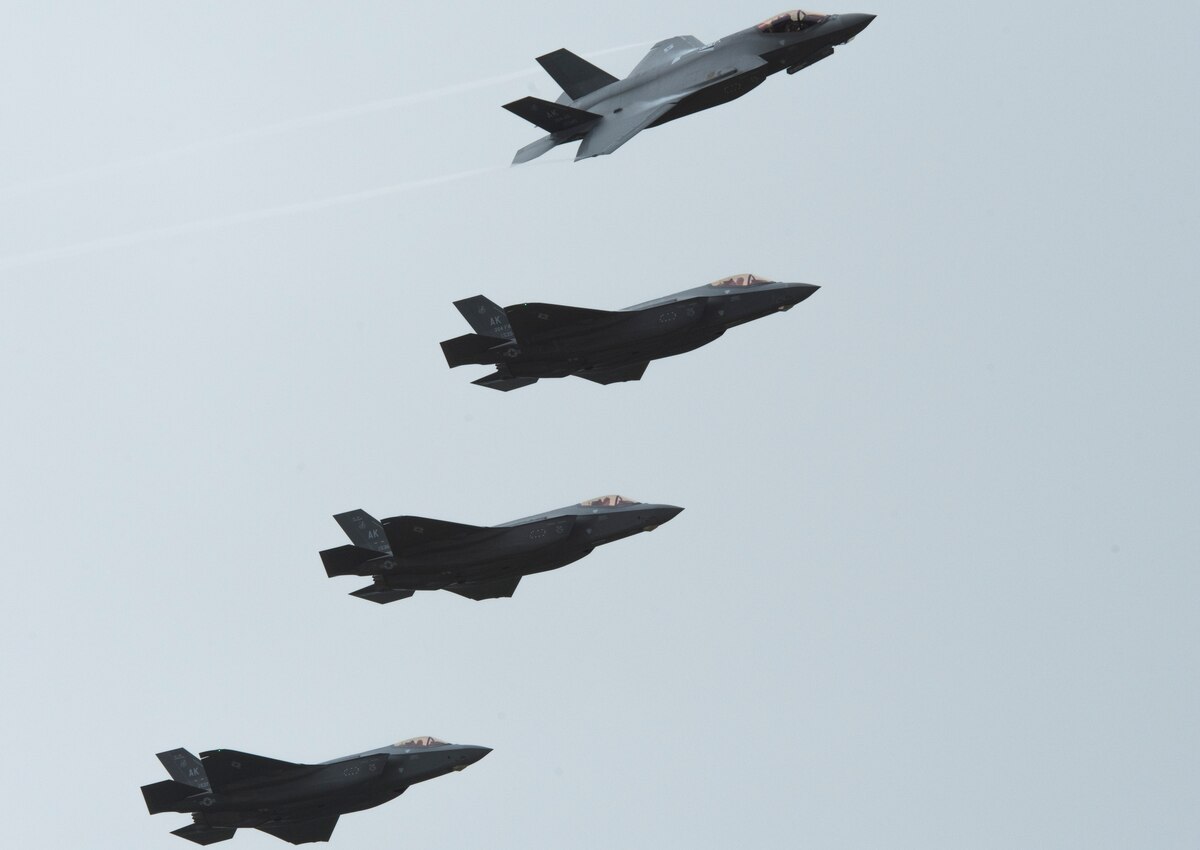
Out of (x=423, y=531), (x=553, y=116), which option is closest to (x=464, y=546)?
(x=423, y=531)

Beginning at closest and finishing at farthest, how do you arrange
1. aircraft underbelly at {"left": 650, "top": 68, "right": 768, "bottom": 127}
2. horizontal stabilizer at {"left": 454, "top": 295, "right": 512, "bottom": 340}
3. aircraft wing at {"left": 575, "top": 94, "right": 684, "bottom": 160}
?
aircraft wing at {"left": 575, "top": 94, "right": 684, "bottom": 160} < aircraft underbelly at {"left": 650, "top": 68, "right": 768, "bottom": 127} < horizontal stabilizer at {"left": 454, "top": 295, "right": 512, "bottom": 340}

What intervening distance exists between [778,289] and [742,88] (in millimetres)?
7569

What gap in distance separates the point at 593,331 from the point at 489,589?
37.7 feet

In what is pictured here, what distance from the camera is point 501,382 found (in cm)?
7519

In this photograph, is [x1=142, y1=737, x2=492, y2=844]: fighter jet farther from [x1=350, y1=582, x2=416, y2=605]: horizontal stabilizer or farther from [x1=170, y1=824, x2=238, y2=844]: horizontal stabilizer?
[x1=350, y1=582, x2=416, y2=605]: horizontal stabilizer

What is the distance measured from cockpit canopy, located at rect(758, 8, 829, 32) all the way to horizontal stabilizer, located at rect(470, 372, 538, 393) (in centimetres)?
1462

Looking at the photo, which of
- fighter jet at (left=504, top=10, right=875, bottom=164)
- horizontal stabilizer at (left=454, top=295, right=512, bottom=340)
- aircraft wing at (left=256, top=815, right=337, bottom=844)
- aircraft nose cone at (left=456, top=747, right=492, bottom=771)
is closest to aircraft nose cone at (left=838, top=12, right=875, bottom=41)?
fighter jet at (left=504, top=10, right=875, bottom=164)

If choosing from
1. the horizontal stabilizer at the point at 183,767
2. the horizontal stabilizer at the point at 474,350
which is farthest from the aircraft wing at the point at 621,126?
the horizontal stabilizer at the point at 183,767

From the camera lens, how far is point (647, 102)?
237ft

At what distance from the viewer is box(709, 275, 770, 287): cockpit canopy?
75938mm

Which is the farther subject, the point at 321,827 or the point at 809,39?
the point at 321,827

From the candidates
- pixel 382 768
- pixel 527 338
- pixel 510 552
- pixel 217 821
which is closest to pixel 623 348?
pixel 527 338

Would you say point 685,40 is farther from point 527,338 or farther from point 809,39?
point 527,338

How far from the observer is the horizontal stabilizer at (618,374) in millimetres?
75875
